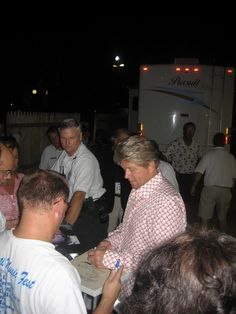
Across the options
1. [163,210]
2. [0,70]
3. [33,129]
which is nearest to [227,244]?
[163,210]

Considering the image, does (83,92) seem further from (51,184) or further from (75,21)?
(51,184)

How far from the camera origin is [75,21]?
2297 cm

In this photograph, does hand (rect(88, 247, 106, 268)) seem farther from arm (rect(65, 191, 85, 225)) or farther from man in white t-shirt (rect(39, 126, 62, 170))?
man in white t-shirt (rect(39, 126, 62, 170))

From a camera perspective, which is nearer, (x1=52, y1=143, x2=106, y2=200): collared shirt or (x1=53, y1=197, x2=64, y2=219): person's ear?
(x1=53, y1=197, x2=64, y2=219): person's ear

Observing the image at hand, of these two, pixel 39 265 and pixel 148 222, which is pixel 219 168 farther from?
A: pixel 39 265

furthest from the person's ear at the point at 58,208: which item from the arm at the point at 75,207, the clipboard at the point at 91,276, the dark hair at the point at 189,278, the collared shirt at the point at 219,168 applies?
the collared shirt at the point at 219,168

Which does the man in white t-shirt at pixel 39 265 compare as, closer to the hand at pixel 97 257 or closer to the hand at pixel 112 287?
the hand at pixel 112 287

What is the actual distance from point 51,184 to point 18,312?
69 cm

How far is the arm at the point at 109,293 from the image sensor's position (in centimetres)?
199

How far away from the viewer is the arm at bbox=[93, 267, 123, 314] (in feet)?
6.53

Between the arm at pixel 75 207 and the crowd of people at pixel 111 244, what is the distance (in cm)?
1

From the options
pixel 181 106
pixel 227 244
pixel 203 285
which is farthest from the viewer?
pixel 181 106

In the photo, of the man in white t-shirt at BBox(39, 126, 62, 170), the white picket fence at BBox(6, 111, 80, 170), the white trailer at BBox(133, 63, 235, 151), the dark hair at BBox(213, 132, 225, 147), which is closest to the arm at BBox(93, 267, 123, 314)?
the man in white t-shirt at BBox(39, 126, 62, 170)

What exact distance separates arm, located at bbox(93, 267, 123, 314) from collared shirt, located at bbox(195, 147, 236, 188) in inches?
196
